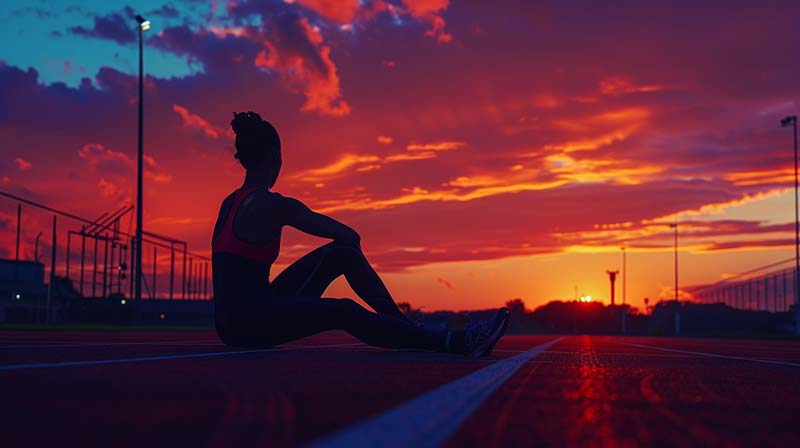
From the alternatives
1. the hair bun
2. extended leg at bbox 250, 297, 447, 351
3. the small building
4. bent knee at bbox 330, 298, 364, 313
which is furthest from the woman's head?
the small building

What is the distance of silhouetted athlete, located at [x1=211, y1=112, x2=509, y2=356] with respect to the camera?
18.2 feet

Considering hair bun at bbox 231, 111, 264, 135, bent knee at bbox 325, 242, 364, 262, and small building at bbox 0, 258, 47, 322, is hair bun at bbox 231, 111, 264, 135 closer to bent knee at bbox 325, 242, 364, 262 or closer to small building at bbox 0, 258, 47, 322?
bent knee at bbox 325, 242, 364, 262

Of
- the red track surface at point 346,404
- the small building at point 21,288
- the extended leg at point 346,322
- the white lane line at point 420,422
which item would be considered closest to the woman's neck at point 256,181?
the extended leg at point 346,322

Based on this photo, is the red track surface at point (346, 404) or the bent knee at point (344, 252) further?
the bent knee at point (344, 252)

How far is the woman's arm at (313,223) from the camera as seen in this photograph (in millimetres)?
5574

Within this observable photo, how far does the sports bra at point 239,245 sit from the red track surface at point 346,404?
91cm

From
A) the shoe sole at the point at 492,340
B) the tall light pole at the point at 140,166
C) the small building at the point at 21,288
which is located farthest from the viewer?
the small building at the point at 21,288

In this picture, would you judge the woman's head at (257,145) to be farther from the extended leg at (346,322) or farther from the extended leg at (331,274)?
the extended leg at (346,322)

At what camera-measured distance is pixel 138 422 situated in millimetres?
2385

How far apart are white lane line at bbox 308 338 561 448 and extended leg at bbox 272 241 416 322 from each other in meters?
2.44

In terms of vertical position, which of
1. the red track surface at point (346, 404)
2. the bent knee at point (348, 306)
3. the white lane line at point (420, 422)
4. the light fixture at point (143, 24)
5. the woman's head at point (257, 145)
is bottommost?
the red track surface at point (346, 404)

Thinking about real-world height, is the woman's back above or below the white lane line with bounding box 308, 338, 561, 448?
above

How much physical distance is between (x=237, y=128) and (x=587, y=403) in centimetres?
380

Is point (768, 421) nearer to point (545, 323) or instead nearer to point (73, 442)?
point (73, 442)
